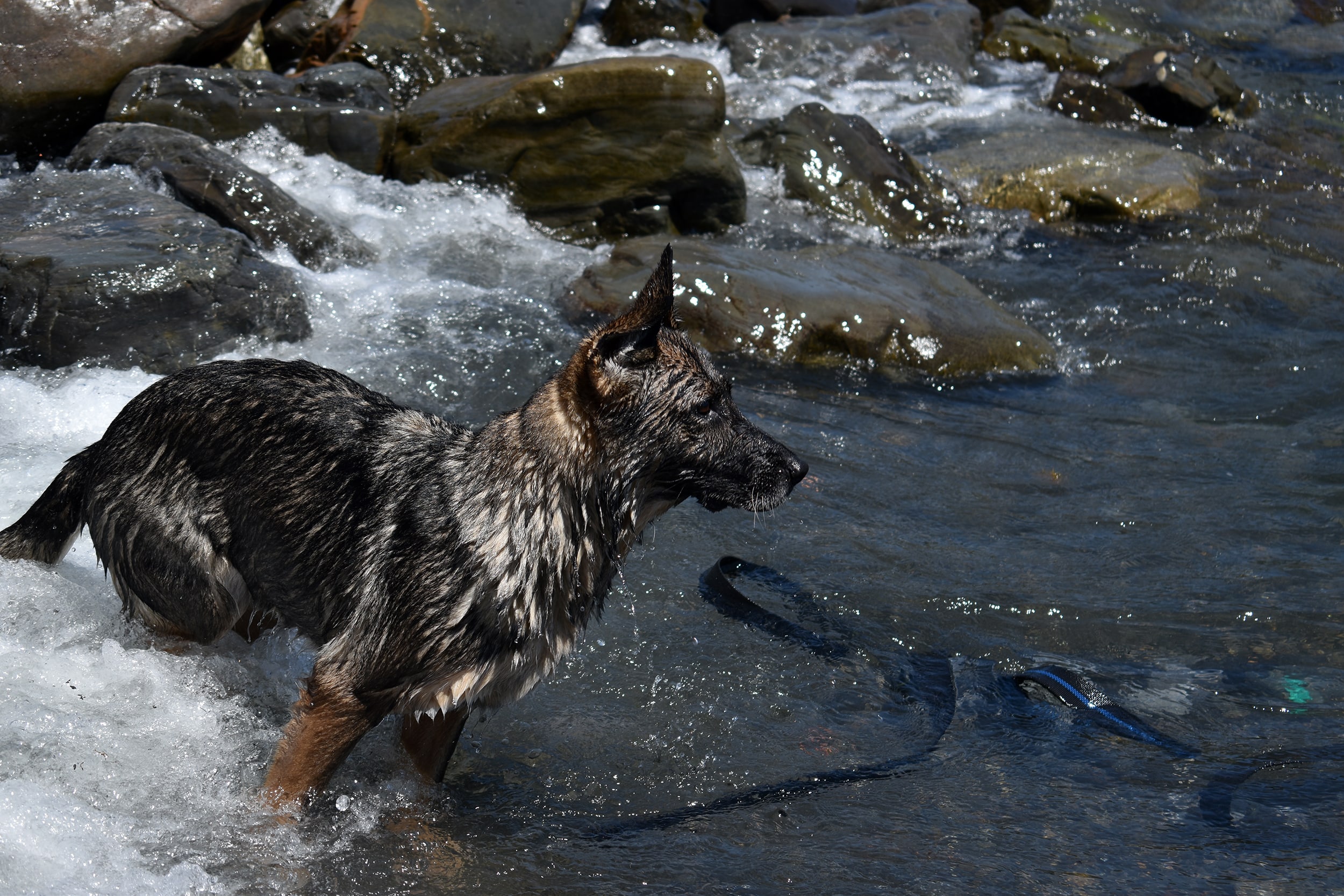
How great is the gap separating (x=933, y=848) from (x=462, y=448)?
7.26 ft

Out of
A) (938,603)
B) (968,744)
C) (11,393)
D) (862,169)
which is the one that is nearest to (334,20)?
(862,169)

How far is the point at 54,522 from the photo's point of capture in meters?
4.78

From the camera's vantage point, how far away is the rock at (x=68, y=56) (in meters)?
10.0

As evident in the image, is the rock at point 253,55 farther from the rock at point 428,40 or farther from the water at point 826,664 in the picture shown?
the water at point 826,664

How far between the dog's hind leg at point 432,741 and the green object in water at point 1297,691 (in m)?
3.68

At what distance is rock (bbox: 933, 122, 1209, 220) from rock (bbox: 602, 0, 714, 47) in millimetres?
4811

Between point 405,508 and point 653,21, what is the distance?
14.2 metres

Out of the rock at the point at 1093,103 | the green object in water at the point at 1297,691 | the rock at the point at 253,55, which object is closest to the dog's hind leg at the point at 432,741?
the green object in water at the point at 1297,691

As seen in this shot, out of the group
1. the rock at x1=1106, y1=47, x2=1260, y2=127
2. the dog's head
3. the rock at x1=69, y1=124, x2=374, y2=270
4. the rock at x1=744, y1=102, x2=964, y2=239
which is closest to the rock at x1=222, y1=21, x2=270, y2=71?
the rock at x1=69, y1=124, x2=374, y2=270

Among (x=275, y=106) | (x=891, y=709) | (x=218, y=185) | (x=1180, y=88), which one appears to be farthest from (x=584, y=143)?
(x=1180, y=88)

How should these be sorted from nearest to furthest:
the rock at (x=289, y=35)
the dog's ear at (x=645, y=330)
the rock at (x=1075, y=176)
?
the dog's ear at (x=645, y=330) < the rock at (x=289, y=35) < the rock at (x=1075, y=176)

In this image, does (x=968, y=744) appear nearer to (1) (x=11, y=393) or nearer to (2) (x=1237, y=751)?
(2) (x=1237, y=751)

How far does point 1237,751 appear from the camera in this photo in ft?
16.1

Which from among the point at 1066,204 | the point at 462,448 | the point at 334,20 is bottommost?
the point at 1066,204
